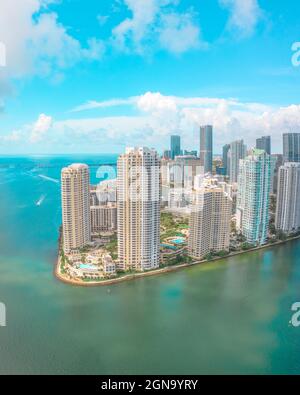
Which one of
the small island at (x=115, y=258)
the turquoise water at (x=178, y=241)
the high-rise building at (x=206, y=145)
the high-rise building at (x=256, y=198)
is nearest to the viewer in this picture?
the small island at (x=115, y=258)

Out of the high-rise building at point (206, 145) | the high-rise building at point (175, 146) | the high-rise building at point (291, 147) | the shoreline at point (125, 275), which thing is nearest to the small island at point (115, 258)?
the shoreline at point (125, 275)

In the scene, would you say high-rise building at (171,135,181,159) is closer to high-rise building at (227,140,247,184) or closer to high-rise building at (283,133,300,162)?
high-rise building at (227,140,247,184)

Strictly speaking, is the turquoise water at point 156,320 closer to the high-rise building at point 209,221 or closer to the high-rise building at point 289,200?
the high-rise building at point 209,221

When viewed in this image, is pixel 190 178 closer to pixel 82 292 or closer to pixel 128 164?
pixel 128 164

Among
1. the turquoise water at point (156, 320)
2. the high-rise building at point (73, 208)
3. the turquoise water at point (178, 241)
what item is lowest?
the turquoise water at point (156, 320)

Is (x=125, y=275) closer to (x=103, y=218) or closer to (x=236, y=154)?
(x=103, y=218)

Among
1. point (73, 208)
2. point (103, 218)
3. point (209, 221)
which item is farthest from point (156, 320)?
point (103, 218)

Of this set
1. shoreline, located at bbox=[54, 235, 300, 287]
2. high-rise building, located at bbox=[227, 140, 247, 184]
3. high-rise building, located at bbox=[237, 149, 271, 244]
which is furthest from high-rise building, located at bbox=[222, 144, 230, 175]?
shoreline, located at bbox=[54, 235, 300, 287]

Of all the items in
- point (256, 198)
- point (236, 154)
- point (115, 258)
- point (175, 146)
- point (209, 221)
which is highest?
point (175, 146)
